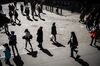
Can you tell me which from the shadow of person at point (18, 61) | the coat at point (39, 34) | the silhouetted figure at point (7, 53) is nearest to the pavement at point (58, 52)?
the shadow of person at point (18, 61)

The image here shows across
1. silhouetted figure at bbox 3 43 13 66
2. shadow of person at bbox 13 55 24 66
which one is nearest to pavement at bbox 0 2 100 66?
shadow of person at bbox 13 55 24 66

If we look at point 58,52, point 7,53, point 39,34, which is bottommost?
point 58,52

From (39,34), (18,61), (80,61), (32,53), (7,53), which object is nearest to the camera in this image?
(7,53)

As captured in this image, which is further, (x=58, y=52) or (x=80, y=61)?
(x=58, y=52)

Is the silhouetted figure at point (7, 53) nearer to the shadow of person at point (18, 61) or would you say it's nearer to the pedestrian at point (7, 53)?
the pedestrian at point (7, 53)

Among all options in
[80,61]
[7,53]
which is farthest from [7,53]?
[80,61]

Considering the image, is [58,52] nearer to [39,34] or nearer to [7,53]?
[39,34]

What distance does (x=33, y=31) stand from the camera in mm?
21734

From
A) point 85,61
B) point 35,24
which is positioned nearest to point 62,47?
point 85,61

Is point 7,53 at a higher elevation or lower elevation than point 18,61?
higher

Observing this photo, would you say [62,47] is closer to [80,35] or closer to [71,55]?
[71,55]

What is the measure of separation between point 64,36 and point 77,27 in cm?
368

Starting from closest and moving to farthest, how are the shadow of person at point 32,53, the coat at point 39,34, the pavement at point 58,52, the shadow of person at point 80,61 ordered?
the shadow of person at point 80,61
the pavement at point 58,52
the shadow of person at point 32,53
the coat at point 39,34

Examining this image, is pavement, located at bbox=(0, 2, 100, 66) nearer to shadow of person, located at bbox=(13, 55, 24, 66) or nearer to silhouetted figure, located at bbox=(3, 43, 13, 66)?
shadow of person, located at bbox=(13, 55, 24, 66)
